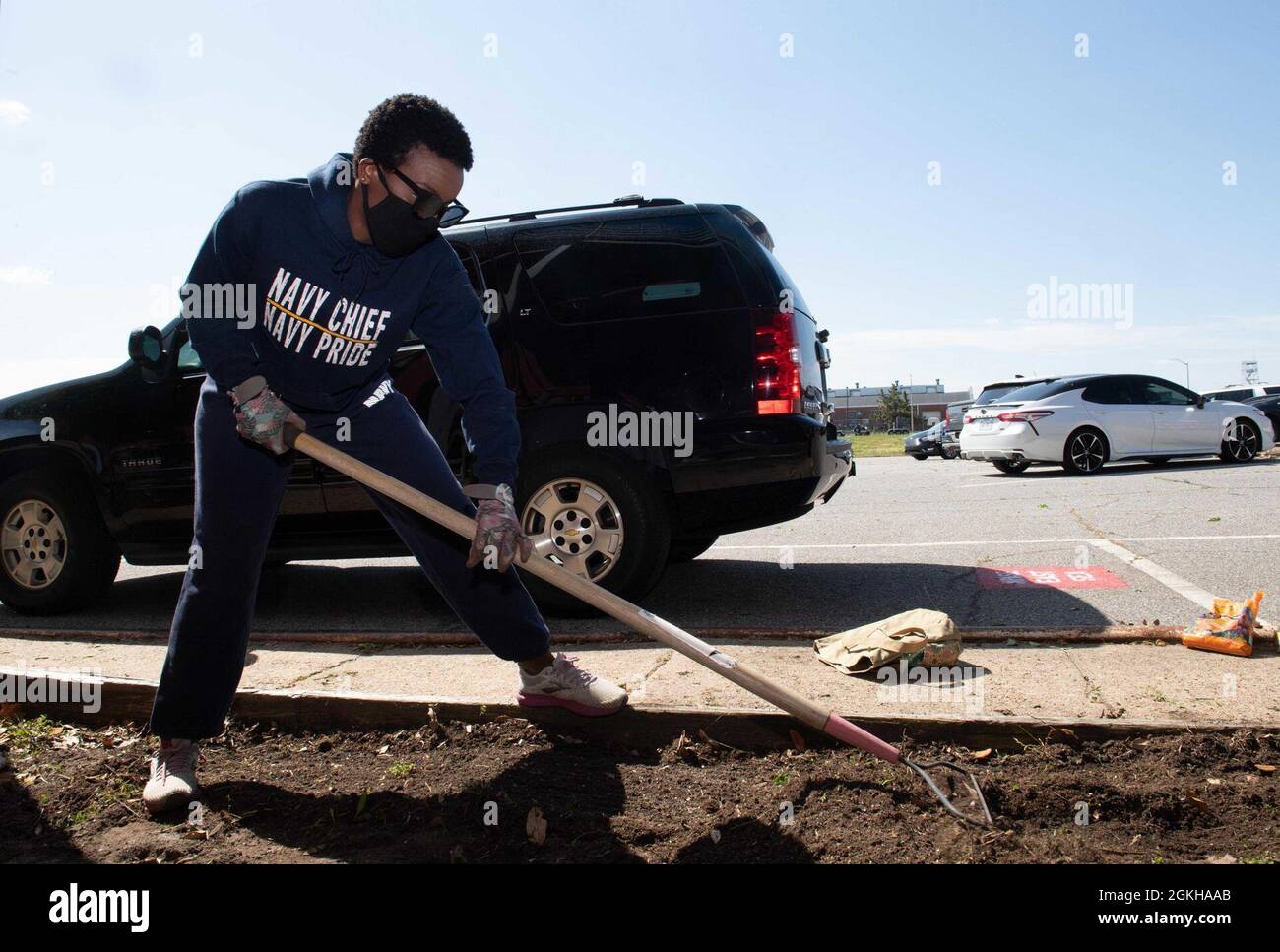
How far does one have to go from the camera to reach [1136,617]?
461 centimetres

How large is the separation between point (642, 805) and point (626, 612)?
0.54 m

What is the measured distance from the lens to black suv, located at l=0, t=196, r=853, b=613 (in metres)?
4.84

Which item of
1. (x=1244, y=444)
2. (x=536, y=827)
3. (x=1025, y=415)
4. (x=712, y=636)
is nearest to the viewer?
(x=536, y=827)

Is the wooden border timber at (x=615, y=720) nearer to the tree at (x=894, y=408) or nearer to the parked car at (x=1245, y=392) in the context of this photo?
the parked car at (x=1245, y=392)

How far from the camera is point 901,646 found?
11.9 ft

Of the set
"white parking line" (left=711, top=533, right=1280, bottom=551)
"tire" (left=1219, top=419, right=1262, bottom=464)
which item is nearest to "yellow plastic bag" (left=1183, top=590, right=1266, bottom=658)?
"white parking line" (left=711, top=533, right=1280, bottom=551)

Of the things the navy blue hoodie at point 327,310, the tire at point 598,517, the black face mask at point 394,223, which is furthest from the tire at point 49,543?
the black face mask at point 394,223

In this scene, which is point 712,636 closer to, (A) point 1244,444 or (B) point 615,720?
(B) point 615,720

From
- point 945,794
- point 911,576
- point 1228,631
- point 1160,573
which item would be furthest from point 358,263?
point 1160,573

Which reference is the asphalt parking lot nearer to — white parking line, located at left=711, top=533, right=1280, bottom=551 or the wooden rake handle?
white parking line, located at left=711, top=533, right=1280, bottom=551
